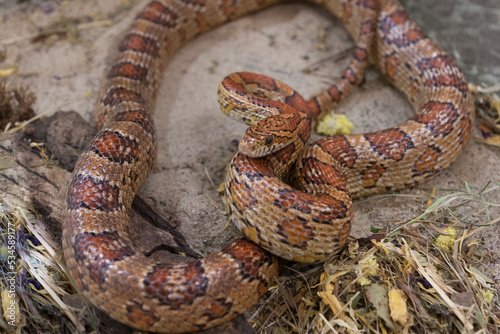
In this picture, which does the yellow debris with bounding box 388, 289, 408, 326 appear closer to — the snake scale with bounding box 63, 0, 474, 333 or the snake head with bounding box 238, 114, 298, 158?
the snake scale with bounding box 63, 0, 474, 333

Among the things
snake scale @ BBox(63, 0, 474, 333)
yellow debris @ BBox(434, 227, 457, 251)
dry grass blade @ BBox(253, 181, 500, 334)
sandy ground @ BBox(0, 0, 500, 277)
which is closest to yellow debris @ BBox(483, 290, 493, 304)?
dry grass blade @ BBox(253, 181, 500, 334)

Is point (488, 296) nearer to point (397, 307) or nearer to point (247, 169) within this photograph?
point (397, 307)

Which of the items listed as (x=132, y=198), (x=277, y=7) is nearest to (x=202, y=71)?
(x=277, y=7)

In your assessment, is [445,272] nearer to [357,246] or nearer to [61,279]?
[357,246]

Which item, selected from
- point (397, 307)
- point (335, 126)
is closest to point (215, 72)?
point (335, 126)

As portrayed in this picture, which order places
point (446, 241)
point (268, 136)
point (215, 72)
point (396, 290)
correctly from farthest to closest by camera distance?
point (215, 72), point (446, 241), point (268, 136), point (396, 290)

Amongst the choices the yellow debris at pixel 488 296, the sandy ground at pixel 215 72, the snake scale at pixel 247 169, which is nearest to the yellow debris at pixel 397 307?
the snake scale at pixel 247 169

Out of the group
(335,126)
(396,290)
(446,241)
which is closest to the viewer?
(396,290)
